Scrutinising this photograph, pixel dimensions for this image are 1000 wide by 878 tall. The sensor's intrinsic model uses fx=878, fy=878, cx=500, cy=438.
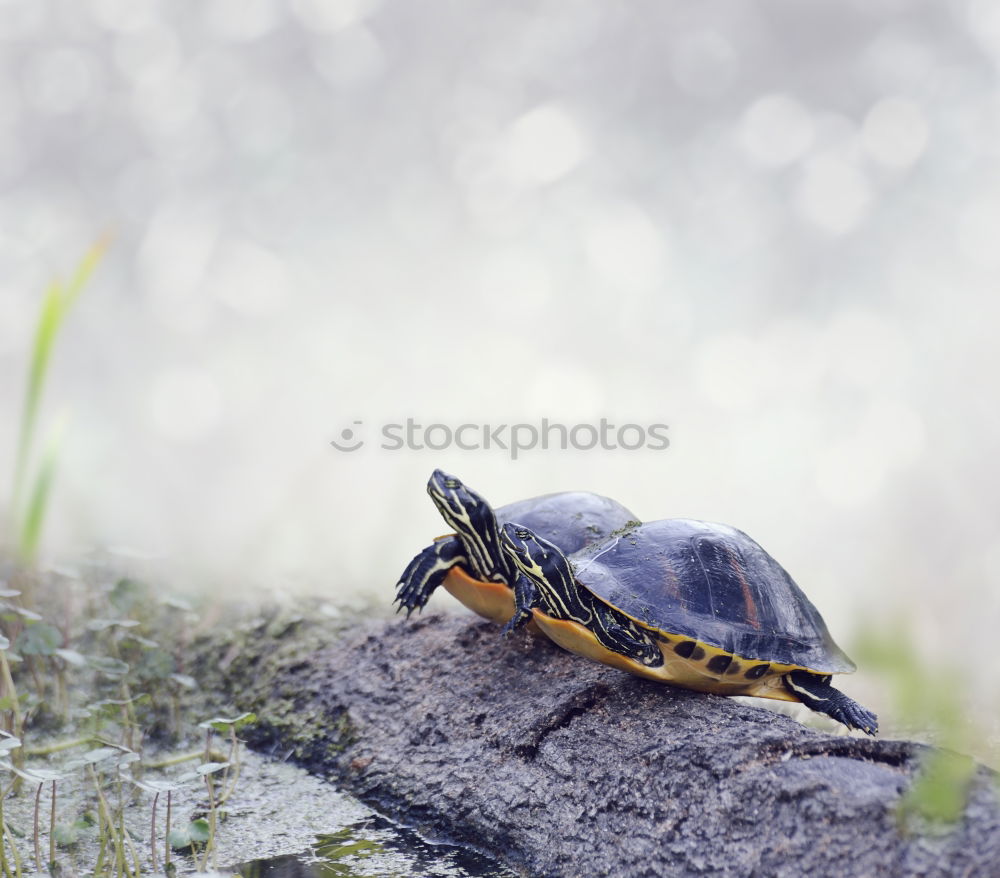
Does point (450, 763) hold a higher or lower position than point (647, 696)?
lower

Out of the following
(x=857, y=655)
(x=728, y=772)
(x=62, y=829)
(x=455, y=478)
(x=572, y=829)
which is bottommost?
(x=62, y=829)

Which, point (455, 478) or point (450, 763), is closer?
point (450, 763)

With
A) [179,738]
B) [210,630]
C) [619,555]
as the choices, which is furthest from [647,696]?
[210,630]

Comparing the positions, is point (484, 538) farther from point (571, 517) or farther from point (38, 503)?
point (38, 503)

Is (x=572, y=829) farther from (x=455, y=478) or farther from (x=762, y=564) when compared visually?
(x=455, y=478)

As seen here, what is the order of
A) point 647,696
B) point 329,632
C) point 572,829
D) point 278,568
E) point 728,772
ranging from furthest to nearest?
point 278,568
point 329,632
point 647,696
point 572,829
point 728,772

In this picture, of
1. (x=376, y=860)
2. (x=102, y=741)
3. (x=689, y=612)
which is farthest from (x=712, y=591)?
(x=102, y=741)

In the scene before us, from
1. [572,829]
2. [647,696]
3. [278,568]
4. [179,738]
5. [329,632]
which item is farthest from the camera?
[278,568]
